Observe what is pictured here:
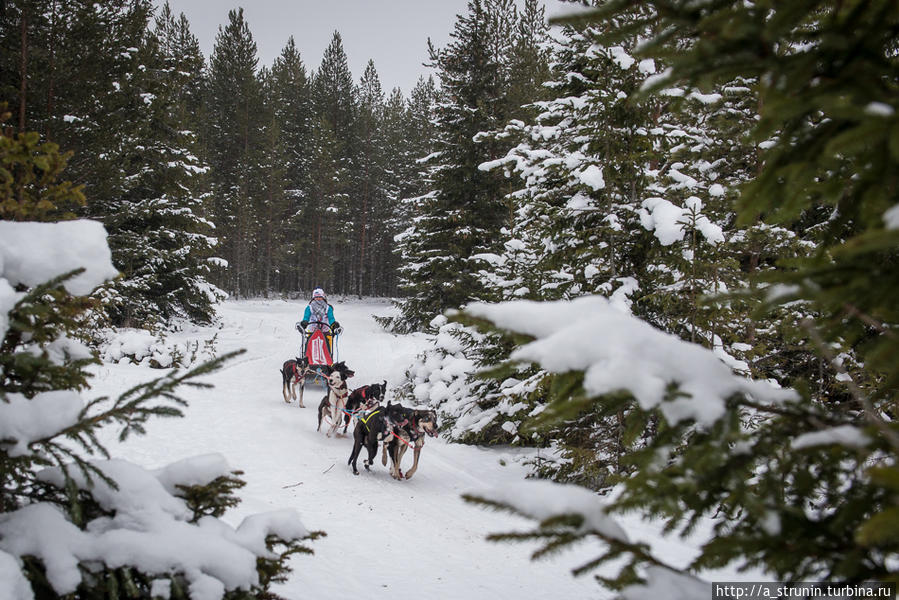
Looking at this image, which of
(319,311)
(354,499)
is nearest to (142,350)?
(319,311)

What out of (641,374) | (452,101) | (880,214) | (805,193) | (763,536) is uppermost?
(452,101)

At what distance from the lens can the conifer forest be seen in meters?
1.28

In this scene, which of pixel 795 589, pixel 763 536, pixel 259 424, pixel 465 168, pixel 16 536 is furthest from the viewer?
pixel 465 168

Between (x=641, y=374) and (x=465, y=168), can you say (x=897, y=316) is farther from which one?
(x=465, y=168)

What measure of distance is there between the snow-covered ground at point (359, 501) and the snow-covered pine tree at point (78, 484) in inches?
79.1

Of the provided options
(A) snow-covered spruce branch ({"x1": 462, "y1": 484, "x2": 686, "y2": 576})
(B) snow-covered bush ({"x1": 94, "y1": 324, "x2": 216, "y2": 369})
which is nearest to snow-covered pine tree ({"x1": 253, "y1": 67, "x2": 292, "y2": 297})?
(B) snow-covered bush ({"x1": 94, "y1": 324, "x2": 216, "y2": 369})

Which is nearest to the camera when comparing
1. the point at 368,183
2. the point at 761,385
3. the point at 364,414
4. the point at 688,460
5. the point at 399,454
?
the point at 688,460

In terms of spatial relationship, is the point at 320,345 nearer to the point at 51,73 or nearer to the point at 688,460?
the point at 51,73

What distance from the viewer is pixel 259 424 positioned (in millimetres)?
9539

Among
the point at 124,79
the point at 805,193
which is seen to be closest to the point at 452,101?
the point at 124,79

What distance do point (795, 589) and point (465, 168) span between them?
15.0 meters

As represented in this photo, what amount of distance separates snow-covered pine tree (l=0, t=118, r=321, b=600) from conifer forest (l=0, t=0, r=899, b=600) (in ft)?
0.04

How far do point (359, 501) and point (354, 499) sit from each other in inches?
3.7

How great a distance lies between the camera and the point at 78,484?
198 centimetres
